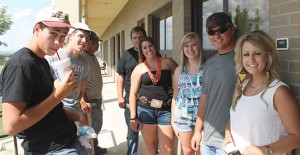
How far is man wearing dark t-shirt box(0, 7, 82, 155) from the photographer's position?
65.0 inches

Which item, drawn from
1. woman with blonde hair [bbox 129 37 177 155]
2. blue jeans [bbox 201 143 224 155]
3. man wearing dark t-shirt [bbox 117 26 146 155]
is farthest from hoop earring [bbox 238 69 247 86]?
man wearing dark t-shirt [bbox 117 26 146 155]

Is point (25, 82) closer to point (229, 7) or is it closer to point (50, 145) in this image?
point (50, 145)

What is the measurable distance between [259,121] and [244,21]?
1598mm

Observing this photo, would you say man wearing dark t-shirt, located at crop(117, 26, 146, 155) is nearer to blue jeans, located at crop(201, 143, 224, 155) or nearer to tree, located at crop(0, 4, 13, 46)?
blue jeans, located at crop(201, 143, 224, 155)

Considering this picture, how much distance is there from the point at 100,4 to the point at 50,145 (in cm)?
976

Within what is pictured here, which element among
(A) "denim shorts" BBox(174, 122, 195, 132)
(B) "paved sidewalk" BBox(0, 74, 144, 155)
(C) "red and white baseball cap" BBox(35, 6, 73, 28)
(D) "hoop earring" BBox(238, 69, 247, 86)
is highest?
A: (C) "red and white baseball cap" BBox(35, 6, 73, 28)

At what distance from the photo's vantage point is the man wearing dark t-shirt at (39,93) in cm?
165

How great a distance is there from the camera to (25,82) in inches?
66.1

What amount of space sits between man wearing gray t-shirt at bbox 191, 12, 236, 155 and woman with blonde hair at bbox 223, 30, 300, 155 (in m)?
0.27

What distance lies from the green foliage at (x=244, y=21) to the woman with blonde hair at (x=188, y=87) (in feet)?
1.77

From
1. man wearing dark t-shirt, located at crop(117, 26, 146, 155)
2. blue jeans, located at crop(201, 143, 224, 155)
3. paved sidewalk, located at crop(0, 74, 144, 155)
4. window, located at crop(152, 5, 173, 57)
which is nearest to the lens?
blue jeans, located at crop(201, 143, 224, 155)

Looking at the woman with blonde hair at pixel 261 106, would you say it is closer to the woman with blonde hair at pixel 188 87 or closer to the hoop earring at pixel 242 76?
the hoop earring at pixel 242 76

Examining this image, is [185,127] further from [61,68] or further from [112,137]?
[112,137]

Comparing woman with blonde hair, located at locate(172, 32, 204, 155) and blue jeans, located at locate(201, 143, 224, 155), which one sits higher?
woman with blonde hair, located at locate(172, 32, 204, 155)
